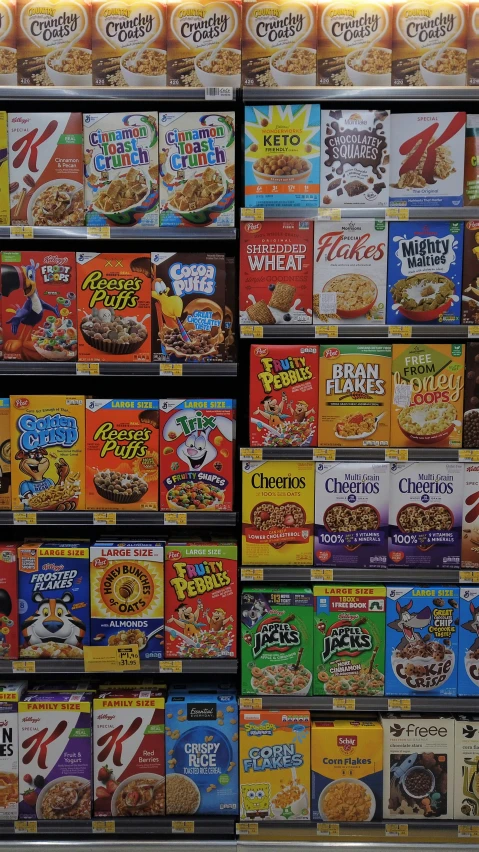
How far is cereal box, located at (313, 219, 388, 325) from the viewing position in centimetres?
246

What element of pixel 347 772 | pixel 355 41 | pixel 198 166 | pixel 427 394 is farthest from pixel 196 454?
pixel 355 41

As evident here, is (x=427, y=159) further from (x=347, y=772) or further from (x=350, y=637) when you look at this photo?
(x=347, y=772)

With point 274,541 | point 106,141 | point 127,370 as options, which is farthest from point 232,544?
point 106,141

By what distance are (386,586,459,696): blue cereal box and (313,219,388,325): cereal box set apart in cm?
97

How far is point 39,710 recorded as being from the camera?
250 centimetres

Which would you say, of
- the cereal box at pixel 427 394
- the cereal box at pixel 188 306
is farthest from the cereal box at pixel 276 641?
the cereal box at pixel 188 306

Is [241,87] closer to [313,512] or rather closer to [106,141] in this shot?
[106,141]

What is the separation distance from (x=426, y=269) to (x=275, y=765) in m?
1.79

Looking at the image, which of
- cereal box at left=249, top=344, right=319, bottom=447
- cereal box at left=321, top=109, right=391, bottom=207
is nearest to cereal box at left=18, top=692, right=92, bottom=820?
cereal box at left=249, top=344, right=319, bottom=447

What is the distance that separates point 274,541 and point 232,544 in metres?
0.15

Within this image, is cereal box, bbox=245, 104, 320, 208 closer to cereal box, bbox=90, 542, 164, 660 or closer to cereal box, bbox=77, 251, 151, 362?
cereal box, bbox=77, 251, 151, 362

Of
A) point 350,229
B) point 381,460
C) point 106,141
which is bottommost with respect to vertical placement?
point 381,460

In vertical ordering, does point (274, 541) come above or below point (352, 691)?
above

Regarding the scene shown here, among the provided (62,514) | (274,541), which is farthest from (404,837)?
(62,514)
